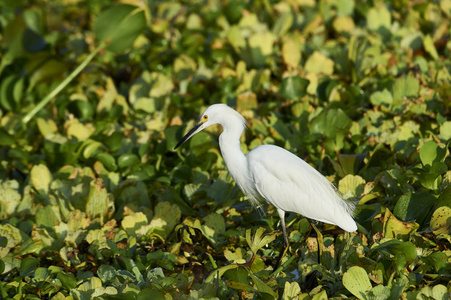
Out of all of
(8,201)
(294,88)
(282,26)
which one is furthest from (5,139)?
(282,26)

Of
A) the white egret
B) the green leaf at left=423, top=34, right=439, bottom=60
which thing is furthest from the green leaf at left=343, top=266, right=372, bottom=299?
the green leaf at left=423, top=34, right=439, bottom=60

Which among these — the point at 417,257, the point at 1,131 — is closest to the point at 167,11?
the point at 1,131

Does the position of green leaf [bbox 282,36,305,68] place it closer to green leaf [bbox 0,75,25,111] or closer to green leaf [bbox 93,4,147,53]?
green leaf [bbox 93,4,147,53]

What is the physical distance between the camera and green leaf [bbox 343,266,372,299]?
8.92ft

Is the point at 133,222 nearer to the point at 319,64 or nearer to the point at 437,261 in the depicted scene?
the point at 437,261

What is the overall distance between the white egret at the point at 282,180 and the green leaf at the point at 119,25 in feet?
6.20

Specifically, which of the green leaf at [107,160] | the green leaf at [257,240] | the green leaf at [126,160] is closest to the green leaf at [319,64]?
the green leaf at [126,160]

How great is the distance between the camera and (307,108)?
15.2 feet

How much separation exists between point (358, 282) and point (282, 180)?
32.0 inches

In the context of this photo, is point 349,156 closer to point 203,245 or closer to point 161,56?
point 203,245

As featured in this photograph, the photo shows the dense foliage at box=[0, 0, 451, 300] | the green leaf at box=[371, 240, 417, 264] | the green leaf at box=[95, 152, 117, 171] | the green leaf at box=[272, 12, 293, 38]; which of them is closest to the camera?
the green leaf at box=[371, 240, 417, 264]

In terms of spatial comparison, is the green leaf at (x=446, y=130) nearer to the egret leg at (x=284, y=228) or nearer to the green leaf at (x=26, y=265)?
the egret leg at (x=284, y=228)

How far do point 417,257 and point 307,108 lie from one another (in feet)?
6.05

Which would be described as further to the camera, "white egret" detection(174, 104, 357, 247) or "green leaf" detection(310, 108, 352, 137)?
"green leaf" detection(310, 108, 352, 137)
